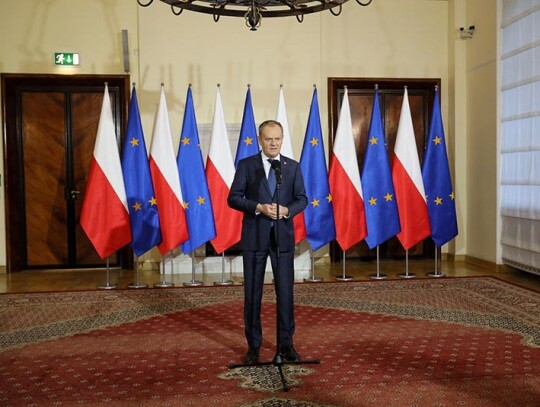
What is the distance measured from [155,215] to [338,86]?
332 cm

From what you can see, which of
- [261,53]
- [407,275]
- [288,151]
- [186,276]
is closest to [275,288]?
[288,151]

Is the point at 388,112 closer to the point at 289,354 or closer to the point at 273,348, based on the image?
the point at 273,348

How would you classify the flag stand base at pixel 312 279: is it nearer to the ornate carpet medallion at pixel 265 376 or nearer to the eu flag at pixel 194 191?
the eu flag at pixel 194 191

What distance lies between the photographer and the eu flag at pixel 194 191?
277 inches

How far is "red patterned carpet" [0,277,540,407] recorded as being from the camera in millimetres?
3338

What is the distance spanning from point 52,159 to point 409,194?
471cm

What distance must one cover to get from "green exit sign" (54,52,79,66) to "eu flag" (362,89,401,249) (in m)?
3.99

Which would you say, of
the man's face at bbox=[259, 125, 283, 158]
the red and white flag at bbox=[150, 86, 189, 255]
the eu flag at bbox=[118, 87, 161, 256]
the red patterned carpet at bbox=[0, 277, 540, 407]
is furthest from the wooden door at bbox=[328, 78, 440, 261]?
the man's face at bbox=[259, 125, 283, 158]

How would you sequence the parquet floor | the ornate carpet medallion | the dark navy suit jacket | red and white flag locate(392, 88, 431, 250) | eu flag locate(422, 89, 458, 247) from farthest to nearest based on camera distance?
1. eu flag locate(422, 89, 458, 247)
2. red and white flag locate(392, 88, 431, 250)
3. the parquet floor
4. the dark navy suit jacket
5. the ornate carpet medallion

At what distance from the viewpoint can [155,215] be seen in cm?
695

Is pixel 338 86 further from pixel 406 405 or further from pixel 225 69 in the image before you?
pixel 406 405

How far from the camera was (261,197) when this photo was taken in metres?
3.82

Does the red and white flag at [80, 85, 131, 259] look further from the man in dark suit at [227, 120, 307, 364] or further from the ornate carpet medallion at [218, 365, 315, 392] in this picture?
the ornate carpet medallion at [218, 365, 315, 392]

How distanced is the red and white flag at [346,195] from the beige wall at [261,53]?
121cm
